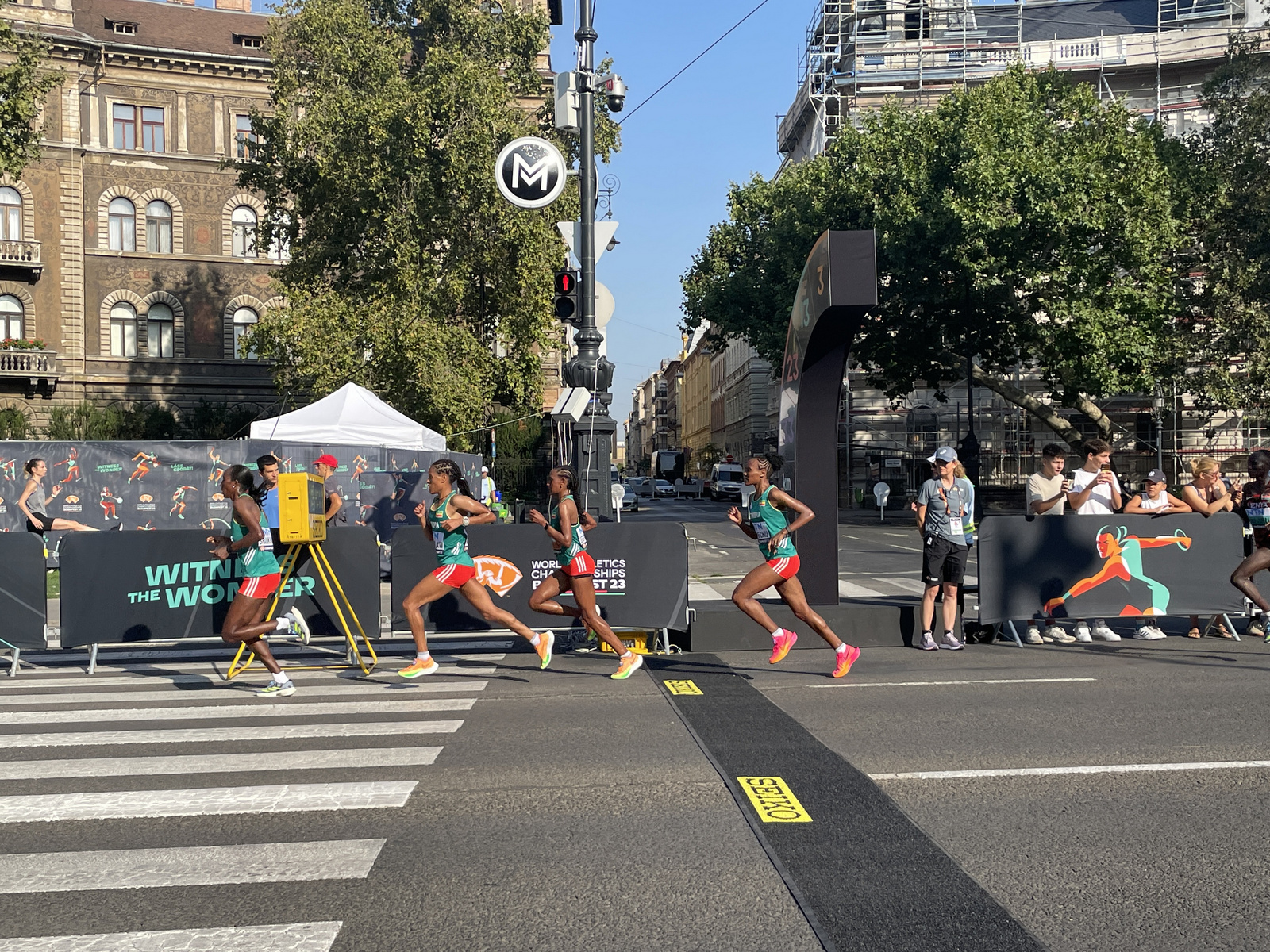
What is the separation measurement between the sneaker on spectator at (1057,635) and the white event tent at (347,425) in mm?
12643

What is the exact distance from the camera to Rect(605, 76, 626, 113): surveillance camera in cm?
1570

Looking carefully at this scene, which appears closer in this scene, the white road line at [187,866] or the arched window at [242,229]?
the white road line at [187,866]

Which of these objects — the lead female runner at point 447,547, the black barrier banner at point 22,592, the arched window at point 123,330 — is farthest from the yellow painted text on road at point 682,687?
the arched window at point 123,330

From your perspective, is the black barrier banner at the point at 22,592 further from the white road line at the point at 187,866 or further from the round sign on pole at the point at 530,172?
the round sign on pole at the point at 530,172

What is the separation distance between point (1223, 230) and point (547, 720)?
35.1 metres

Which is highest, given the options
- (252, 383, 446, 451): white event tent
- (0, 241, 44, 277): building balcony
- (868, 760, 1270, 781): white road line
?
(0, 241, 44, 277): building balcony

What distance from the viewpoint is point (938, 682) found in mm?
8914

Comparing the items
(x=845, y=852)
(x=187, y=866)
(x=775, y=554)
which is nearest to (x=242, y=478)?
(x=775, y=554)

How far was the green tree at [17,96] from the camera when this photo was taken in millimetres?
23406

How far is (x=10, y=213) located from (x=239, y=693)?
41102mm

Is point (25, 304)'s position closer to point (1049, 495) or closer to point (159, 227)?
point (159, 227)

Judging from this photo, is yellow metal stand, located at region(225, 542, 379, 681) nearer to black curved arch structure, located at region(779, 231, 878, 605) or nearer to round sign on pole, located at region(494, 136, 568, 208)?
black curved arch structure, located at region(779, 231, 878, 605)

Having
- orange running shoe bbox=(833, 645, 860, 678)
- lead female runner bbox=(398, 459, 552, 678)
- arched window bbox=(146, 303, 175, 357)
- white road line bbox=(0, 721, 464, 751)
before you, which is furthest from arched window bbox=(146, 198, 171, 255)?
orange running shoe bbox=(833, 645, 860, 678)

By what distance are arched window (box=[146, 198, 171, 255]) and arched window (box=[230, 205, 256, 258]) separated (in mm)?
2363
